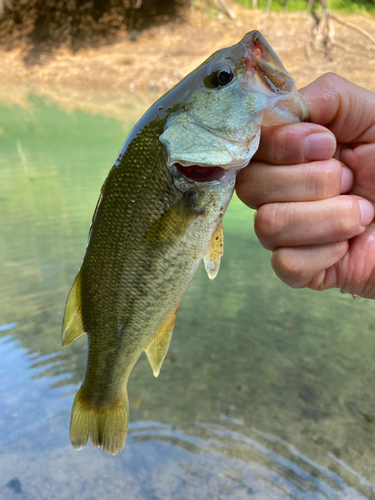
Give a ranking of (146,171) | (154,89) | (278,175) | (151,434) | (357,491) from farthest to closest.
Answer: (154,89), (151,434), (357,491), (278,175), (146,171)

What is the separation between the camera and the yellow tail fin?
1.55 m

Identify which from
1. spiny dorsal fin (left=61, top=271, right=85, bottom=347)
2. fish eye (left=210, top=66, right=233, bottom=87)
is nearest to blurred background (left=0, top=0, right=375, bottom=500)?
spiny dorsal fin (left=61, top=271, right=85, bottom=347)

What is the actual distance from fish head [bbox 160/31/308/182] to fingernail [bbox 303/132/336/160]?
5.4 inches

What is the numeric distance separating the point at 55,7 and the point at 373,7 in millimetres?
14404

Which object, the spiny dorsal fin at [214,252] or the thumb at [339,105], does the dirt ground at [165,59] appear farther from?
the spiny dorsal fin at [214,252]

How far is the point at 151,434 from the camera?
2.38m

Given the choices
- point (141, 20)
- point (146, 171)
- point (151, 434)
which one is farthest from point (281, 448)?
point (141, 20)

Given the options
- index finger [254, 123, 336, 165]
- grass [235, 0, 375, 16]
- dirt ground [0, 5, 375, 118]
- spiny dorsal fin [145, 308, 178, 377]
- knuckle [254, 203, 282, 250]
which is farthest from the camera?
grass [235, 0, 375, 16]

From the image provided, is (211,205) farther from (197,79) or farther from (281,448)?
(281,448)

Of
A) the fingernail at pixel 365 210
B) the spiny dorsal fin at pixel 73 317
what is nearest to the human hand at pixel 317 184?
the fingernail at pixel 365 210

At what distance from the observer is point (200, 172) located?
1193 millimetres

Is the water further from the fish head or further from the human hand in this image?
the fish head

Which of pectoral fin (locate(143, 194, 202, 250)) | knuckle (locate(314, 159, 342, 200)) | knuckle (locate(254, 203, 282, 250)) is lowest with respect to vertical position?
knuckle (locate(254, 203, 282, 250))

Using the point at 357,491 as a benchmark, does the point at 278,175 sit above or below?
above
